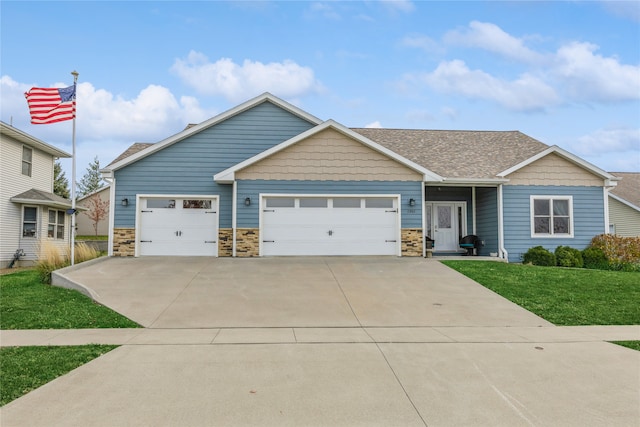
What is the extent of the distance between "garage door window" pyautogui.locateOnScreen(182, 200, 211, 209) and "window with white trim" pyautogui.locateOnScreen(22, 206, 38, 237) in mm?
10084

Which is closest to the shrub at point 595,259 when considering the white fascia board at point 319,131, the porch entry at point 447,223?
the porch entry at point 447,223

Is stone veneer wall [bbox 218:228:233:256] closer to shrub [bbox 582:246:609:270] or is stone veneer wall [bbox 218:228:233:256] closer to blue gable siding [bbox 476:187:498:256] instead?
blue gable siding [bbox 476:187:498:256]

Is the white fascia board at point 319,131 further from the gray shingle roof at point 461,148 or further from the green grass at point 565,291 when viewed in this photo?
the green grass at point 565,291

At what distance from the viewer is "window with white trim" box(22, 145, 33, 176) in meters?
21.4

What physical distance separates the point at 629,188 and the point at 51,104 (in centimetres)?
3337

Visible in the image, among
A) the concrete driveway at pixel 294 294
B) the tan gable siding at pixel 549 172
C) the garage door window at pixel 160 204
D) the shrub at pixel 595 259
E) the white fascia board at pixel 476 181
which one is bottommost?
the concrete driveway at pixel 294 294

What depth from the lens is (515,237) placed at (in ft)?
54.6

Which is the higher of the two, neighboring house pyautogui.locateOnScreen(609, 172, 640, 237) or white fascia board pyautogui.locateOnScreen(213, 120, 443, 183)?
white fascia board pyautogui.locateOnScreen(213, 120, 443, 183)

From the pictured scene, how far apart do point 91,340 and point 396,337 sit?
15.9ft

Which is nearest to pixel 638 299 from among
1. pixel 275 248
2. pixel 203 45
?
pixel 275 248

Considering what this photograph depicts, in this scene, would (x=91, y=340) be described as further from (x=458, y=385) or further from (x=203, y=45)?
(x=203, y=45)

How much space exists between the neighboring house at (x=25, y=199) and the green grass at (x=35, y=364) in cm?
1495

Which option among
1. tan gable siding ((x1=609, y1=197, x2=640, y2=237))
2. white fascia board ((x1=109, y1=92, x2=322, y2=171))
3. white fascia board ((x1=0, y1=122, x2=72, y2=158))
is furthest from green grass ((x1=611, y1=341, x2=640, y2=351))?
white fascia board ((x1=0, y1=122, x2=72, y2=158))

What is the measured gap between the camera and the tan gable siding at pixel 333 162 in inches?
608
